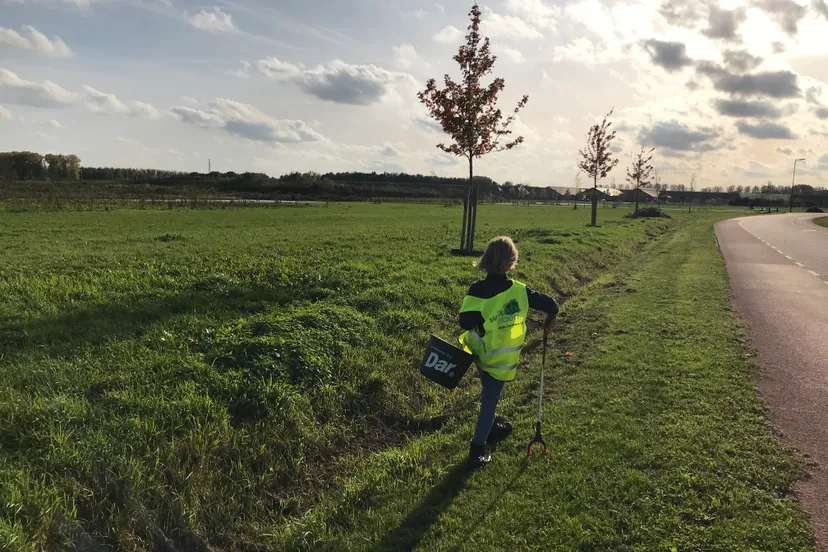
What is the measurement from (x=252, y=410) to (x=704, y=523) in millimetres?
3904

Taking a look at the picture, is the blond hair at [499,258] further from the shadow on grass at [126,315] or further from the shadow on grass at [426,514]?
the shadow on grass at [126,315]

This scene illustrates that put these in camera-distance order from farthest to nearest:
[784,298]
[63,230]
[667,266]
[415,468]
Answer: [63,230]
[667,266]
[784,298]
[415,468]

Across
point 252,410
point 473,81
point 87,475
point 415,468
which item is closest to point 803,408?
point 415,468

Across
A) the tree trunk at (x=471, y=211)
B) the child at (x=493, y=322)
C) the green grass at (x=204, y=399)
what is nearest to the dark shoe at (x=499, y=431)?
the child at (x=493, y=322)

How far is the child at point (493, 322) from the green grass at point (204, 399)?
776mm

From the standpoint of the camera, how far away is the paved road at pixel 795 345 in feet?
14.5

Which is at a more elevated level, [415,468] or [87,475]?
[87,475]

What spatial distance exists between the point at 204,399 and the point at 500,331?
2832mm

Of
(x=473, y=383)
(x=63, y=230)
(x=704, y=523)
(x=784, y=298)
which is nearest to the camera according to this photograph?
(x=704, y=523)

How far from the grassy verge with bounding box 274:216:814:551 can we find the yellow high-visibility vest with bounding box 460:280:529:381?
2.91 ft

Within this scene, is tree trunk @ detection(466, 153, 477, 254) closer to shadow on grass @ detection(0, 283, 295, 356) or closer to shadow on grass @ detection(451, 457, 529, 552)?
shadow on grass @ detection(0, 283, 295, 356)

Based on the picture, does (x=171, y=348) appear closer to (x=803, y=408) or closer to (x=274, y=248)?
(x=803, y=408)

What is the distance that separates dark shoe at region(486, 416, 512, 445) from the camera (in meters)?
4.97

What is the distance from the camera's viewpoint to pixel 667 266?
16.2 meters
